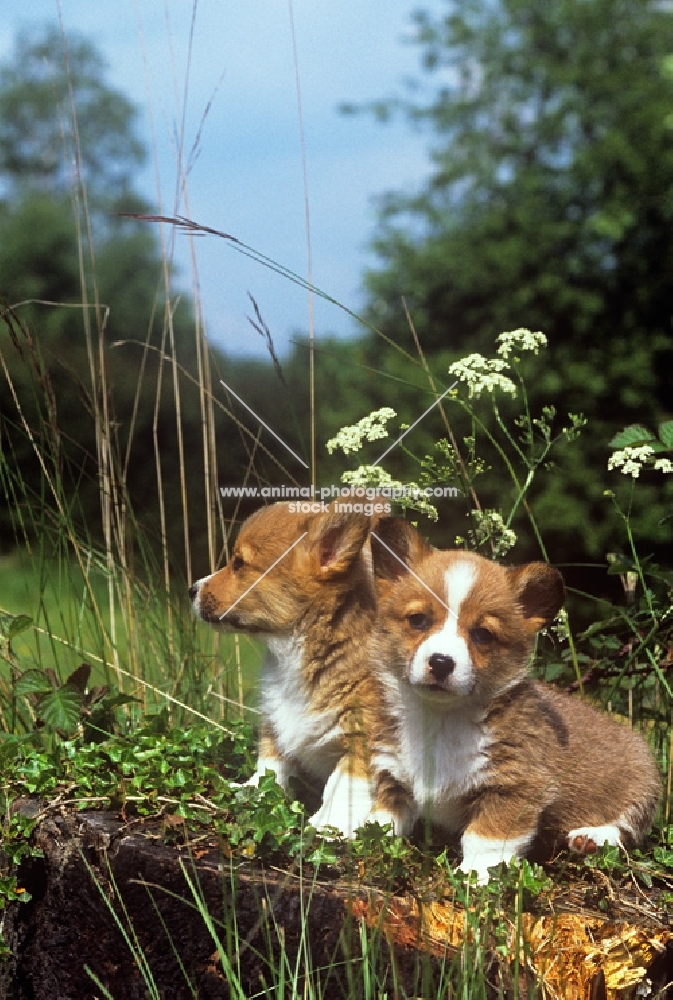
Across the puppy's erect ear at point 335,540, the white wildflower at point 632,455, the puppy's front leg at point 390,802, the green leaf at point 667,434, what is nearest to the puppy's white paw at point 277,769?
the puppy's front leg at point 390,802

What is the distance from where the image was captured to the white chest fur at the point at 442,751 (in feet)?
11.3

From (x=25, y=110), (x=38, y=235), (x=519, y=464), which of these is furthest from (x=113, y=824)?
(x=25, y=110)

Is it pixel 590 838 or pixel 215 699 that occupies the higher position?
pixel 215 699

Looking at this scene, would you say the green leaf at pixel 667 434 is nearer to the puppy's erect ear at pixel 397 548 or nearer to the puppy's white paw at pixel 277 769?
the puppy's erect ear at pixel 397 548

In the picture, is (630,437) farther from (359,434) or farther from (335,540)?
(335,540)

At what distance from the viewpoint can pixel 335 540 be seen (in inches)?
142

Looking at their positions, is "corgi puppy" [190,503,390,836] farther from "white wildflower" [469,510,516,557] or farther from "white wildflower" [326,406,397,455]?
"white wildflower" [469,510,516,557]

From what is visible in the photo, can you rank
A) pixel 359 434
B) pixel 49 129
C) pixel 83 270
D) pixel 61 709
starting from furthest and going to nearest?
pixel 49 129 < pixel 83 270 < pixel 61 709 < pixel 359 434

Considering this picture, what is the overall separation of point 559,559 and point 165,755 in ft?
10.3

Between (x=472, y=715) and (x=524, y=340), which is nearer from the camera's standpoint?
(x=472, y=715)

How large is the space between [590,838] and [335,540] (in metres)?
1.23

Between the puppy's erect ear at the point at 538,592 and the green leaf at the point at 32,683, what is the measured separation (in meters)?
2.02

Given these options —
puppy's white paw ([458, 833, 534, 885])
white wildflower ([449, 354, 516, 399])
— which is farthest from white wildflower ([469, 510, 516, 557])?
puppy's white paw ([458, 833, 534, 885])

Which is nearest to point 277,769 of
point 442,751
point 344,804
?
point 344,804
